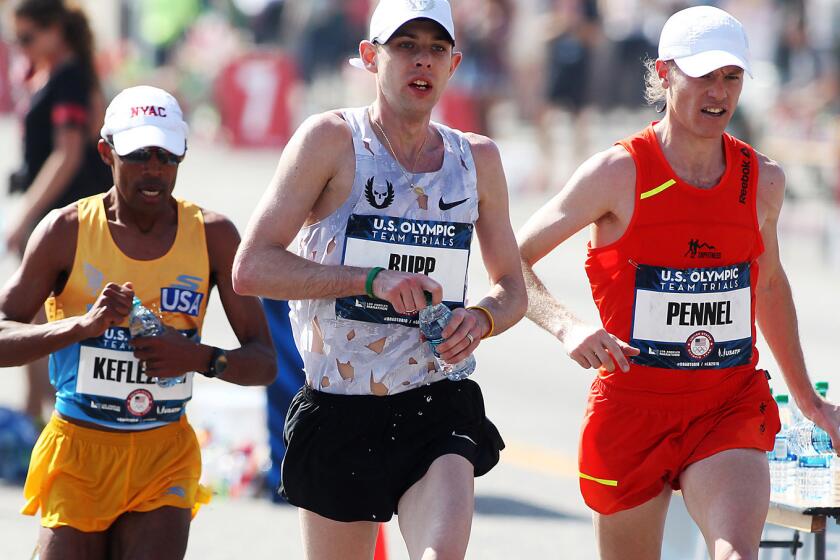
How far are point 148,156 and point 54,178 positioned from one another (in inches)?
136

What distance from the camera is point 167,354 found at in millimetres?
4898

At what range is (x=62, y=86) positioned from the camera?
8477 millimetres

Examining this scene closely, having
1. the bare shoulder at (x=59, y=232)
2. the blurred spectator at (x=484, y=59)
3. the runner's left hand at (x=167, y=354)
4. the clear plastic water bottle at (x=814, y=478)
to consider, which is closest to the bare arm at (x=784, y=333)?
the clear plastic water bottle at (x=814, y=478)

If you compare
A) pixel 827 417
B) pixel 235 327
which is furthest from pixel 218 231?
pixel 827 417

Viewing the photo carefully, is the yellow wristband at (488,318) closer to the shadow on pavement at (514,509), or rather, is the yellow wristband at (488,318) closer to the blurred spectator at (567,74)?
the shadow on pavement at (514,509)

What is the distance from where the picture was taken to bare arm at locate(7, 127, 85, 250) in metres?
8.34

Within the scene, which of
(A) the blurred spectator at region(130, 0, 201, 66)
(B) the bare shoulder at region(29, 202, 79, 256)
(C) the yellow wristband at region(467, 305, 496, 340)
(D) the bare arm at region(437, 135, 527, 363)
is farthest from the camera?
(A) the blurred spectator at region(130, 0, 201, 66)

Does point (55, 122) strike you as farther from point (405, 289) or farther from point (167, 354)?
point (405, 289)

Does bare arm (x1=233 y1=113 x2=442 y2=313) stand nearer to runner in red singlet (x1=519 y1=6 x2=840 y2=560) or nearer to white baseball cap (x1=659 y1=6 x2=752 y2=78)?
runner in red singlet (x1=519 y1=6 x2=840 y2=560)

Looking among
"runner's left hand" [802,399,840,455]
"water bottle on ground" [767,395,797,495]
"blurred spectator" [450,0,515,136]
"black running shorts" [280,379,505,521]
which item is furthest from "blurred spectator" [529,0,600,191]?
"black running shorts" [280,379,505,521]

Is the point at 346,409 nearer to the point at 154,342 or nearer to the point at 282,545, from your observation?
the point at 154,342

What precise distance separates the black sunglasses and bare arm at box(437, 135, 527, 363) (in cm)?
93

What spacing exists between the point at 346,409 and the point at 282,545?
9.18 ft

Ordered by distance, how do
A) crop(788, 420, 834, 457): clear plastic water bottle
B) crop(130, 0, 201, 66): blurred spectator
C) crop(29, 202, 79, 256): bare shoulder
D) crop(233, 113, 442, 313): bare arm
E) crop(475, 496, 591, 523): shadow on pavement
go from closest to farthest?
1. crop(233, 113, 442, 313): bare arm
2. crop(29, 202, 79, 256): bare shoulder
3. crop(788, 420, 834, 457): clear plastic water bottle
4. crop(475, 496, 591, 523): shadow on pavement
5. crop(130, 0, 201, 66): blurred spectator
